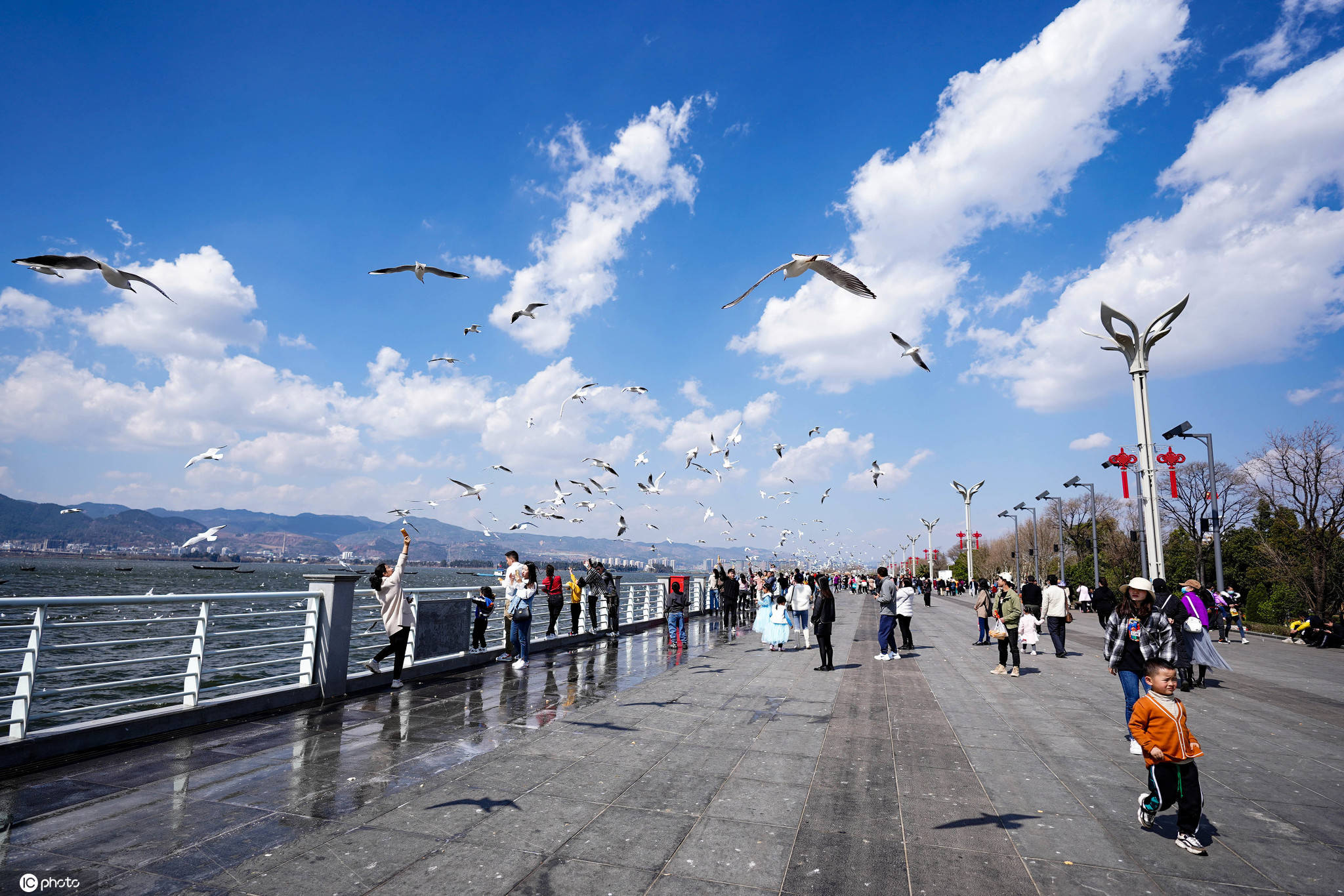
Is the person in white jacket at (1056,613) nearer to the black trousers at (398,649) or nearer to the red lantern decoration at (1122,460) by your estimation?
the black trousers at (398,649)

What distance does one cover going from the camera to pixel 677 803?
4.95m

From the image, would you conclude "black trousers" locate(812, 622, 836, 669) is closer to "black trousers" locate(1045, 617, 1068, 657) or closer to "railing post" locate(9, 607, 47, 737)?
"black trousers" locate(1045, 617, 1068, 657)

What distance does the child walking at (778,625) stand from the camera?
589 inches

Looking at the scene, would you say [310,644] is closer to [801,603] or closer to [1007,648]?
[801,603]

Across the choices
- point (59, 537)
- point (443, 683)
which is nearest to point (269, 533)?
point (59, 537)

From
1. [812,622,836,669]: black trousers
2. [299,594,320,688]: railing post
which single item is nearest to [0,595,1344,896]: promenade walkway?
[299,594,320,688]: railing post

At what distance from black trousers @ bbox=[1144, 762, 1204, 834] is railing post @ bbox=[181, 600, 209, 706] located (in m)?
8.41

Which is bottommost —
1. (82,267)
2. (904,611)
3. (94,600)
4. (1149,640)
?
(904,611)

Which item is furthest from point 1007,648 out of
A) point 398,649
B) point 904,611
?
point 398,649

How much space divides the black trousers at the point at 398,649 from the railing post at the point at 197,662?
2.36 m

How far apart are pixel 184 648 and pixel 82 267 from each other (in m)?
30.8

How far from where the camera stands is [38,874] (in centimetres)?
358

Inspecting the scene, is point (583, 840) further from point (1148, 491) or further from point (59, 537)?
point (59, 537)

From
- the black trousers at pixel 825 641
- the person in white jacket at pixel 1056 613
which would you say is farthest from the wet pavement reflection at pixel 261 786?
the person in white jacket at pixel 1056 613
